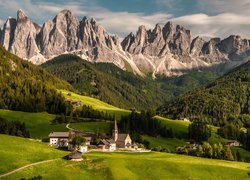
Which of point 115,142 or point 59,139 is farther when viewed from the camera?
point 115,142

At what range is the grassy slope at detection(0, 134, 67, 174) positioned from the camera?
Answer: 10639cm

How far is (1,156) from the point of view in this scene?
111m

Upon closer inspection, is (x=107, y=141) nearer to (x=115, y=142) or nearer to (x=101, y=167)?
(x=115, y=142)

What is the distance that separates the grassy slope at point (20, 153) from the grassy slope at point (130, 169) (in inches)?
219

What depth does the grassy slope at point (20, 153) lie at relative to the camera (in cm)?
10639

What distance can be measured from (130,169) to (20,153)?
32.9 metres

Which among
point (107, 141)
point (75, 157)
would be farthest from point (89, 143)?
point (75, 157)

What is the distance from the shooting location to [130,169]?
110 metres

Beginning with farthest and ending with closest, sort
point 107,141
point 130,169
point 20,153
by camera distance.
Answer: point 107,141 < point 20,153 < point 130,169

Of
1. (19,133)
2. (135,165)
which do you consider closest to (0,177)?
(135,165)

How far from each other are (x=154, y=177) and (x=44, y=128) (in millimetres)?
93361

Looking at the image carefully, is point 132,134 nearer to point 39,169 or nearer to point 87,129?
point 87,129

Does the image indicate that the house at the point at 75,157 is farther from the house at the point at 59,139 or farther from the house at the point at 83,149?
the house at the point at 59,139

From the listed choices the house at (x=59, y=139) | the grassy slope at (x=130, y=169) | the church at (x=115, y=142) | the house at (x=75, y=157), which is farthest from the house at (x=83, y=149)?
the house at (x=75, y=157)
